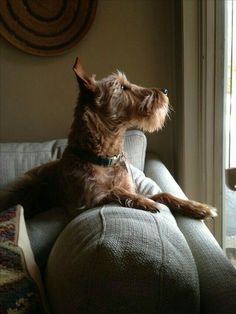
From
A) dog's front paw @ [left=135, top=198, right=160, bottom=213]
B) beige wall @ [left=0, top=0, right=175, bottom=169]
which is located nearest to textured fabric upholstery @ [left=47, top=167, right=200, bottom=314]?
dog's front paw @ [left=135, top=198, right=160, bottom=213]

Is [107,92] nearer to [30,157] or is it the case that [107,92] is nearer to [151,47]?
[30,157]

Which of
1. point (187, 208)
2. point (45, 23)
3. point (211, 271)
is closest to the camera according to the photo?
point (211, 271)

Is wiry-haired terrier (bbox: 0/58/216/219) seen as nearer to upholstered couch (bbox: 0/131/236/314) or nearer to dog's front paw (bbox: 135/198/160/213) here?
dog's front paw (bbox: 135/198/160/213)

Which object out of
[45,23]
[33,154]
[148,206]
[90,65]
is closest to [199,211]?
[148,206]

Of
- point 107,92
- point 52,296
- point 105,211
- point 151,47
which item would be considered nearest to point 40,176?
point 107,92

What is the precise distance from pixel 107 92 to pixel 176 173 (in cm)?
101

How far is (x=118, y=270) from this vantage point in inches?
28.7

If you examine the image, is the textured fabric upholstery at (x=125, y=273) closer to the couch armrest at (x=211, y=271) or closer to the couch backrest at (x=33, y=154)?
the couch armrest at (x=211, y=271)

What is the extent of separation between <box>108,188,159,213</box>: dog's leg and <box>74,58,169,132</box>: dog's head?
0.29m

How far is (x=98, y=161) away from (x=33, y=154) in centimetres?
63

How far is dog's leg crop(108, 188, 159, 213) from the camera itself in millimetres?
1182

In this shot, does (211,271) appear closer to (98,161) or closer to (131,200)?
(131,200)

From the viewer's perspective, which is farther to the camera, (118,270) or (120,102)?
(120,102)

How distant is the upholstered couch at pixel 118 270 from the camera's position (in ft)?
2.35
